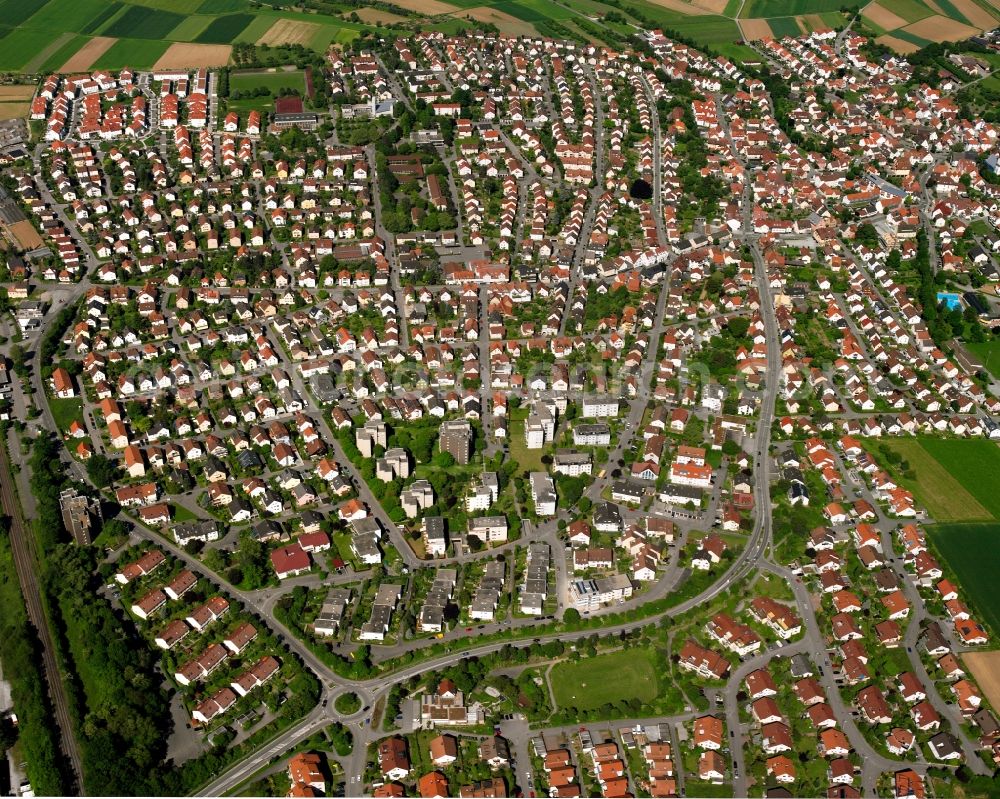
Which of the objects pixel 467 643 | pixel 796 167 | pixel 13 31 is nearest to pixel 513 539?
pixel 467 643

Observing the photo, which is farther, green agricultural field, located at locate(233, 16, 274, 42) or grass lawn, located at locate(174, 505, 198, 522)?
green agricultural field, located at locate(233, 16, 274, 42)

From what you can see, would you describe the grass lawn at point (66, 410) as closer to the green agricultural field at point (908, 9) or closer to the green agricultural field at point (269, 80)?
the green agricultural field at point (269, 80)

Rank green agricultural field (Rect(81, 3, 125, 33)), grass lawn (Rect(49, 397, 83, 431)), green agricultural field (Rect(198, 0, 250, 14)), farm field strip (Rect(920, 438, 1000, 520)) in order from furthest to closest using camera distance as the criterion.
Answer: green agricultural field (Rect(198, 0, 250, 14)) → green agricultural field (Rect(81, 3, 125, 33)) → grass lawn (Rect(49, 397, 83, 431)) → farm field strip (Rect(920, 438, 1000, 520))

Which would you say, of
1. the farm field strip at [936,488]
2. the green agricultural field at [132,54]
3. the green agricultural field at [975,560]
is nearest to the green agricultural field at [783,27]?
the green agricultural field at [132,54]

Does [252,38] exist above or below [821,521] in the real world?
above

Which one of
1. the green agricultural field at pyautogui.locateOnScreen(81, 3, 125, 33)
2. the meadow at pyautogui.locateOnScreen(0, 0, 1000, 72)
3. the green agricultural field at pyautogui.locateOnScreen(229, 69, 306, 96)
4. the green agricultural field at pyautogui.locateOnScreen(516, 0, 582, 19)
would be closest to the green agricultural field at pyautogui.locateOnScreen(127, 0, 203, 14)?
the meadow at pyautogui.locateOnScreen(0, 0, 1000, 72)

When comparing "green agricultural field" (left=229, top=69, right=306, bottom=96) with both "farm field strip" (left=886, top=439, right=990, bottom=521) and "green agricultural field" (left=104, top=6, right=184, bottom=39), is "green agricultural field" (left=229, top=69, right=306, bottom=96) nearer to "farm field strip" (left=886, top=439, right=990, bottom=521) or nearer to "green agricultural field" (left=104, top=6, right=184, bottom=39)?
"green agricultural field" (left=104, top=6, right=184, bottom=39)

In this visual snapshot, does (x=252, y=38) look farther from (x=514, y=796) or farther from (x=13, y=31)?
(x=514, y=796)

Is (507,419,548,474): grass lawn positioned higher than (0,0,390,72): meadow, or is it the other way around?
(0,0,390,72): meadow

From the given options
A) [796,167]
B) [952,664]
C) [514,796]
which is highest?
[796,167]
